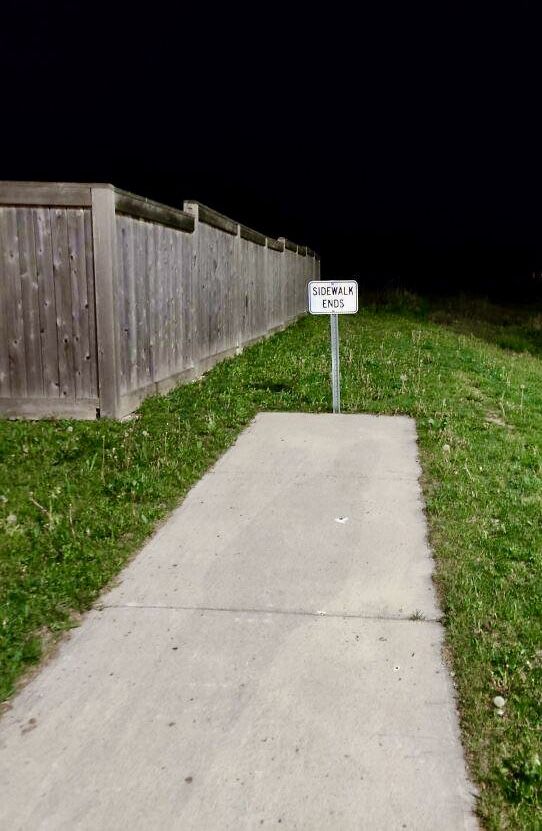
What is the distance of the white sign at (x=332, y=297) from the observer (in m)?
7.75

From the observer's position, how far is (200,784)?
2.57 m

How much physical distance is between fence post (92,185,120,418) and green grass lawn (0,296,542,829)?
34 centimetres

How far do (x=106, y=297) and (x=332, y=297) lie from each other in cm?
213

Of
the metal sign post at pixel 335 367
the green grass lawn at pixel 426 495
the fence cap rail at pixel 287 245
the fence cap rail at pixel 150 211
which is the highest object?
the fence cap rail at pixel 287 245

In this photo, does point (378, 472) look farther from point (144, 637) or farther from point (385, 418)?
point (144, 637)

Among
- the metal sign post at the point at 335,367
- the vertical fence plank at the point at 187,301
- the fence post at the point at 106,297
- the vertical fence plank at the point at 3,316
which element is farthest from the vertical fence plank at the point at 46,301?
the metal sign post at the point at 335,367

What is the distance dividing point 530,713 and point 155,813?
1366 millimetres

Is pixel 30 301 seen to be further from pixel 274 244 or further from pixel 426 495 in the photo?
pixel 274 244

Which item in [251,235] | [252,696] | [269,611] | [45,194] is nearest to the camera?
[252,696]

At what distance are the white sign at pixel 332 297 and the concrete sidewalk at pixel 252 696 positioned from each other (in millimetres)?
3220

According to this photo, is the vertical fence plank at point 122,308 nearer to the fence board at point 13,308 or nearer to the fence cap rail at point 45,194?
the fence cap rail at point 45,194

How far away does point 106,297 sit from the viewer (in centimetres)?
710

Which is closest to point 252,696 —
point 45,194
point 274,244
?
point 45,194

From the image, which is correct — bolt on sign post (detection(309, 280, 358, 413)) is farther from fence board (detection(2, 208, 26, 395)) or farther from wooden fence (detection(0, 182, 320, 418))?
fence board (detection(2, 208, 26, 395))
